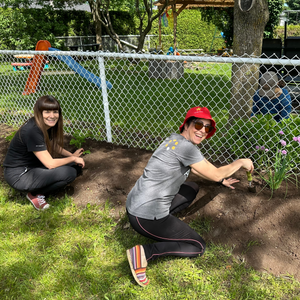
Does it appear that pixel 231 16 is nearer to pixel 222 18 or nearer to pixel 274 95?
pixel 222 18

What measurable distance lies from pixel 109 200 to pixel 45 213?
2.07 ft

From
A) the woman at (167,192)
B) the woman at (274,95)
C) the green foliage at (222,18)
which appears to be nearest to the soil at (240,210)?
the woman at (167,192)

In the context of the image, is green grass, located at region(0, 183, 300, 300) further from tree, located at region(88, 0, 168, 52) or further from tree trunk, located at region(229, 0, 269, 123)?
tree, located at region(88, 0, 168, 52)

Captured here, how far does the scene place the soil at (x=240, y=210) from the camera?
2244 mm

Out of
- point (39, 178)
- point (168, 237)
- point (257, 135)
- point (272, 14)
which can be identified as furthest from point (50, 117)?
point (272, 14)

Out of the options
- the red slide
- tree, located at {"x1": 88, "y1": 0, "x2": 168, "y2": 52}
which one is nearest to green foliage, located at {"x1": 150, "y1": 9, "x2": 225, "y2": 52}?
tree, located at {"x1": 88, "y1": 0, "x2": 168, "y2": 52}

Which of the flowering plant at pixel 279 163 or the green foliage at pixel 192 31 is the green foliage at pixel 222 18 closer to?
the green foliage at pixel 192 31

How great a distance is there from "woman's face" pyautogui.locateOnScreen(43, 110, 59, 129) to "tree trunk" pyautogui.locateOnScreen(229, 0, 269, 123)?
76.8 inches

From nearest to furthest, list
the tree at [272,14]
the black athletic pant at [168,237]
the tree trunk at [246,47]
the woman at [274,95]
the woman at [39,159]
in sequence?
the black athletic pant at [168,237], the woman at [39,159], the tree trunk at [246,47], the woman at [274,95], the tree at [272,14]

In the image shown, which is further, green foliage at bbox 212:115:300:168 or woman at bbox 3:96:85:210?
green foliage at bbox 212:115:300:168

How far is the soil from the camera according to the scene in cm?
224

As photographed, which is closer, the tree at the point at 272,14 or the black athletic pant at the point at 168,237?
the black athletic pant at the point at 168,237

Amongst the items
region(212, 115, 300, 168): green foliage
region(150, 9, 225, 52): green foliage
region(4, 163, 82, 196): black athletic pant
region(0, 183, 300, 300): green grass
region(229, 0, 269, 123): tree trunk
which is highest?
region(150, 9, 225, 52): green foliage

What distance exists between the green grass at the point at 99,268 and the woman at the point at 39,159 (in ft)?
1.03
